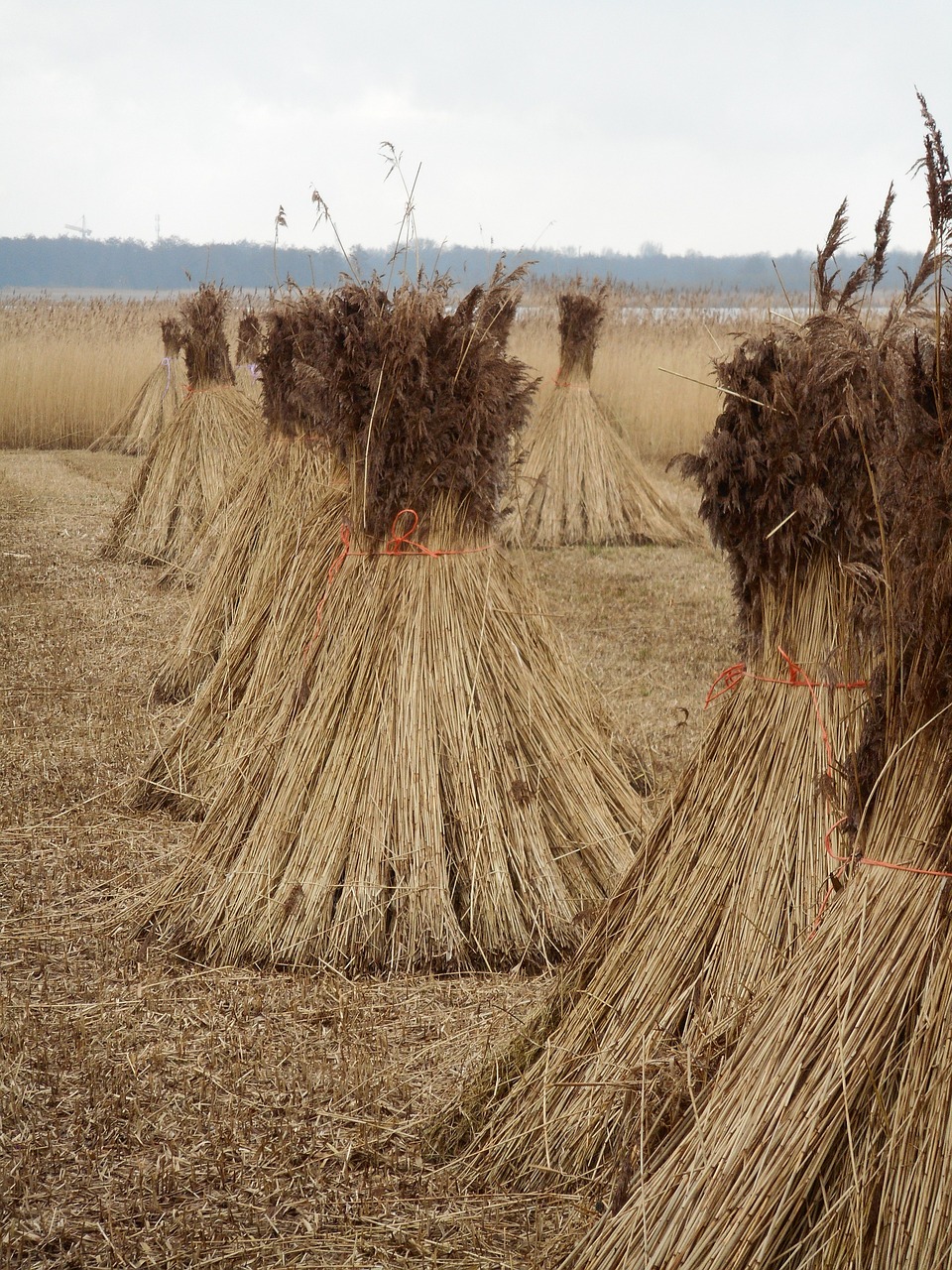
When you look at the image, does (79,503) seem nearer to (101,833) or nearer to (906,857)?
(101,833)

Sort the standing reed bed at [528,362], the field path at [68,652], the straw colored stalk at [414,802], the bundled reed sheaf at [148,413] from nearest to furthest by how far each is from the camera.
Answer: the straw colored stalk at [414,802] < the field path at [68,652] < the standing reed bed at [528,362] < the bundled reed sheaf at [148,413]

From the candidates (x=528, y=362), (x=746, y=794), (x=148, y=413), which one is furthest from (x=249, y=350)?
(x=148, y=413)

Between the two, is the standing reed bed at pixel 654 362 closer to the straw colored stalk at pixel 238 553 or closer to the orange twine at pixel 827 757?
the straw colored stalk at pixel 238 553

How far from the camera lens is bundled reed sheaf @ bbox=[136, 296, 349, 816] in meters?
3.49

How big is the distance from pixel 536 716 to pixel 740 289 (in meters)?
13.5

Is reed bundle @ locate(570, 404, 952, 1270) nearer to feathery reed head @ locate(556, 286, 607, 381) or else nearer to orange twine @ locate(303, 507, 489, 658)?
orange twine @ locate(303, 507, 489, 658)

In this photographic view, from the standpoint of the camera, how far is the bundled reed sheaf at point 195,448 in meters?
7.94

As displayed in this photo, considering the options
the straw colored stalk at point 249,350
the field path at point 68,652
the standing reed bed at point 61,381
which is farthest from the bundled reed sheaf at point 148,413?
the straw colored stalk at point 249,350

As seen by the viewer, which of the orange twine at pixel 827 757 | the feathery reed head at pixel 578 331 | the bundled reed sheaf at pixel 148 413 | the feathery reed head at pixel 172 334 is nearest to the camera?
the orange twine at pixel 827 757

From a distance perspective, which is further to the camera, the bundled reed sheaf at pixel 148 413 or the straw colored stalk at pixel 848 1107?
the bundled reed sheaf at pixel 148 413

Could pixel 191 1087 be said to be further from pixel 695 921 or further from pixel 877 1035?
pixel 877 1035

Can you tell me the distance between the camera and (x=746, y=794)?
205 centimetres

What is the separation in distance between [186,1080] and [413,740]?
0.92m

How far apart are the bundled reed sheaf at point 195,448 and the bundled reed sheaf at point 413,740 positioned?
16.4 ft
